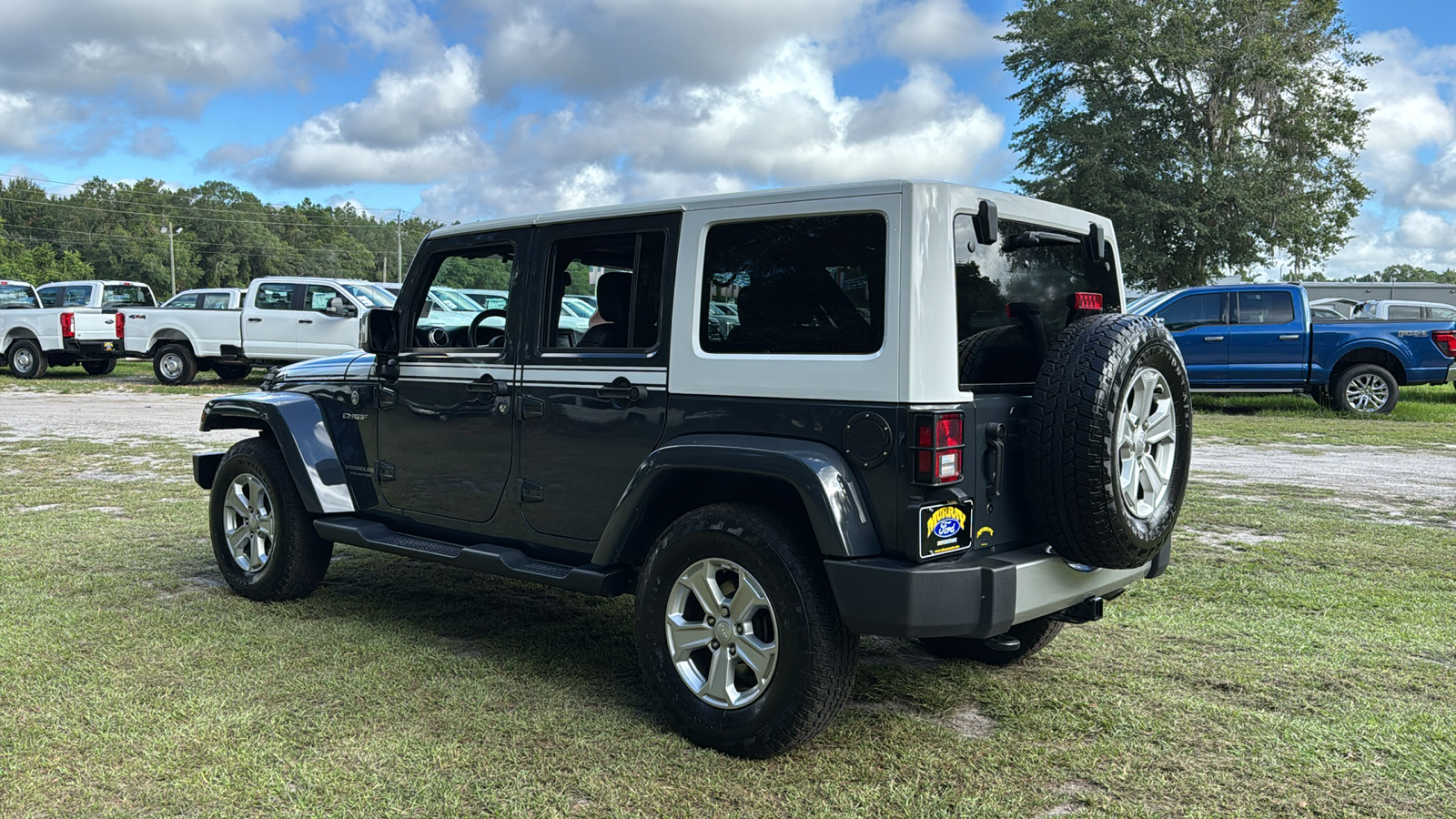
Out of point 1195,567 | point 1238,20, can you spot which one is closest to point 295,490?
point 1195,567

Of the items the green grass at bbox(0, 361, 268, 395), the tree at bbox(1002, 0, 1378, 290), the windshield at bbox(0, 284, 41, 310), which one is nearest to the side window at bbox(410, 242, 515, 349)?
the green grass at bbox(0, 361, 268, 395)

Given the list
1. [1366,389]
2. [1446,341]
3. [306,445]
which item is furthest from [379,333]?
[1446,341]

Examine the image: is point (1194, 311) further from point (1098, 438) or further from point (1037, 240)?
point (1098, 438)

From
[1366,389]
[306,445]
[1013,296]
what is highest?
[1013,296]

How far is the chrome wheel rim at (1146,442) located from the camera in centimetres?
360

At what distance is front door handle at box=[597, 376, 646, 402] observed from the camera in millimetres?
3963

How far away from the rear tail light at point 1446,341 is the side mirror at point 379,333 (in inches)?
599

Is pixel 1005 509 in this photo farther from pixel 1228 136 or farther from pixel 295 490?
pixel 1228 136

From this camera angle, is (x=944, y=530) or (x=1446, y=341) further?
(x=1446, y=341)

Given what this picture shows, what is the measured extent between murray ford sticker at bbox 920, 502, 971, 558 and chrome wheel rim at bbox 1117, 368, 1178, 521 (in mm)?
527

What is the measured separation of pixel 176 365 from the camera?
66.7 feet

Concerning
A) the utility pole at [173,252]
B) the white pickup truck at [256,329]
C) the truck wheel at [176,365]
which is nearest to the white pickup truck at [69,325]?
the white pickup truck at [256,329]

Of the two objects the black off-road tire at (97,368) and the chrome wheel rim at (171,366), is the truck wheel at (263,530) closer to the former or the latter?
the chrome wheel rim at (171,366)

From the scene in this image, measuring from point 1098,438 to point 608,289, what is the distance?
1.95 m
